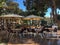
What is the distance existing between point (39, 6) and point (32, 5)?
356cm

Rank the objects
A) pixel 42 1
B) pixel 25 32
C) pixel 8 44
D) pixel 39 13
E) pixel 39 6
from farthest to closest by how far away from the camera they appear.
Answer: pixel 39 13, pixel 39 6, pixel 42 1, pixel 25 32, pixel 8 44

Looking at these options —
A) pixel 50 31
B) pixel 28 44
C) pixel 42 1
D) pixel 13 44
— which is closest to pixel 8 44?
pixel 13 44

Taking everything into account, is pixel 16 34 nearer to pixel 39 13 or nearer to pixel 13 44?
pixel 13 44

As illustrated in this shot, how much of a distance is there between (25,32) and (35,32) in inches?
32.9

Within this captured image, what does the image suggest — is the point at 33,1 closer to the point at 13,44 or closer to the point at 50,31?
the point at 50,31

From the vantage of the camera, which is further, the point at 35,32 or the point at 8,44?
the point at 35,32

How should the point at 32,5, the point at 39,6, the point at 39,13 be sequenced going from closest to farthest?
the point at 39,6, the point at 32,5, the point at 39,13

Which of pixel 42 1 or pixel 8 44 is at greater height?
pixel 42 1

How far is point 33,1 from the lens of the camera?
28922 mm

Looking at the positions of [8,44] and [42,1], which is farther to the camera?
[42,1]

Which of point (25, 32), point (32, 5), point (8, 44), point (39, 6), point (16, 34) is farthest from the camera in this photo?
point (32, 5)

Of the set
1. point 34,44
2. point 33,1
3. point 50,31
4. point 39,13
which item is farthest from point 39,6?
point 34,44

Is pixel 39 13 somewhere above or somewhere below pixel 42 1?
below

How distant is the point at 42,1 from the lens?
2598 cm
